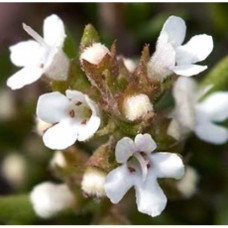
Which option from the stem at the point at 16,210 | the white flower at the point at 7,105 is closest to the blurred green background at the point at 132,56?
the white flower at the point at 7,105

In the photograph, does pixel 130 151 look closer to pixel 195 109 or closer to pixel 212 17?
pixel 195 109

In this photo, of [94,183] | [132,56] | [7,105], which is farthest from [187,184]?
[7,105]

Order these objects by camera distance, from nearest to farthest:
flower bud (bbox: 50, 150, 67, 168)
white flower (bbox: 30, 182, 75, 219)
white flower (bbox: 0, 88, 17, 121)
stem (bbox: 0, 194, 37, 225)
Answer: flower bud (bbox: 50, 150, 67, 168)
white flower (bbox: 30, 182, 75, 219)
stem (bbox: 0, 194, 37, 225)
white flower (bbox: 0, 88, 17, 121)

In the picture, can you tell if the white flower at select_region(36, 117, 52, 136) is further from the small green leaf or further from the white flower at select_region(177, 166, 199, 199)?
the white flower at select_region(177, 166, 199, 199)

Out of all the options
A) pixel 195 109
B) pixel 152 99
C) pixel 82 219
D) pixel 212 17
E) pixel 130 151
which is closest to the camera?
pixel 130 151

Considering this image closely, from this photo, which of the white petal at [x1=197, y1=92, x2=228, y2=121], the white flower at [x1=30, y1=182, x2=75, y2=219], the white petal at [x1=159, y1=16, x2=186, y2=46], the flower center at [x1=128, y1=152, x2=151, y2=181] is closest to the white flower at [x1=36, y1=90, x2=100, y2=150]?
the flower center at [x1=128, y1=152, x2=151, y2=181]

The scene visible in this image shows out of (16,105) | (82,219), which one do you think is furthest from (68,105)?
(16,105)
